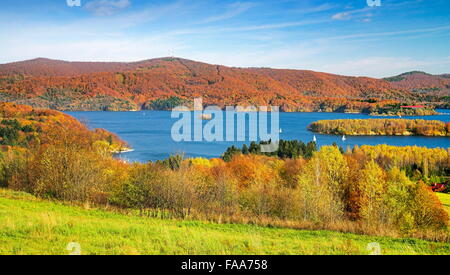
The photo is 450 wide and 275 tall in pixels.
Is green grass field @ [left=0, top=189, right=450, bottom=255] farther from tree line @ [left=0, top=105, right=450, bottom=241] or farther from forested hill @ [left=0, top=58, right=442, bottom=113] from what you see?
forested hill @ [left=0, top=58, right=442, bottom=113]

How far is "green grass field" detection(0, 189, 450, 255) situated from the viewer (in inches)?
183

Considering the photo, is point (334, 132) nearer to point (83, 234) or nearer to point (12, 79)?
point (83, 234)

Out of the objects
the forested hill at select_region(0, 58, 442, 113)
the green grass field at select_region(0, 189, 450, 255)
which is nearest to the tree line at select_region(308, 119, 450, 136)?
the forested hill at select_region(0, 58, 442, 113)

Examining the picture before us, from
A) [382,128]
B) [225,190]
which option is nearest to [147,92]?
[382,128]

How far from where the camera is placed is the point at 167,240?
5137mm

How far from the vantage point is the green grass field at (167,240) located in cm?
464

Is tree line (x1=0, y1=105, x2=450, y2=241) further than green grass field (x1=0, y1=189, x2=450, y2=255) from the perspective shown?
Yes

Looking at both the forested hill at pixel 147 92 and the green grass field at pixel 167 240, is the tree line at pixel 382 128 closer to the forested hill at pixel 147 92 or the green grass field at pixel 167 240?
the forested hill at pixel 147 92

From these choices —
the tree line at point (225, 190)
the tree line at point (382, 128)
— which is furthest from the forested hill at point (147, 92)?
the tree line at point (225, 190)

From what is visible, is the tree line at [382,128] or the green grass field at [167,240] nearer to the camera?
the green grass field at [167,240]

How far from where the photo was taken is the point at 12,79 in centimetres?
13588

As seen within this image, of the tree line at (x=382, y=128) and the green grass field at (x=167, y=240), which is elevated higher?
the green grass field at (x=167, y=240)

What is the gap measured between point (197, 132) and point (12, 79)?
306ft
